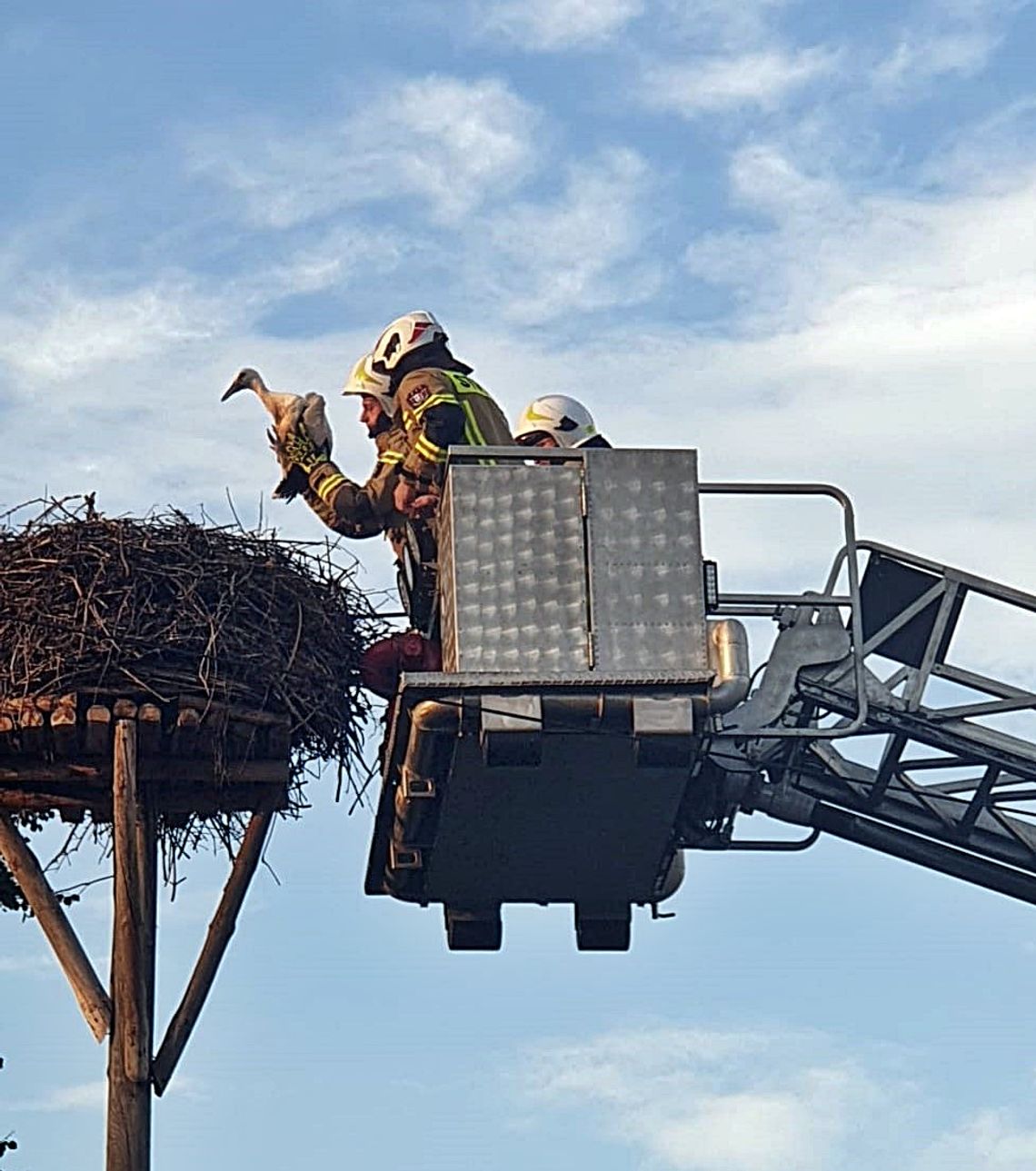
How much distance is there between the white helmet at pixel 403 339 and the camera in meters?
17.5

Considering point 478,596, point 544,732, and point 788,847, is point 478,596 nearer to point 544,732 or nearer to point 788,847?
point 544,732

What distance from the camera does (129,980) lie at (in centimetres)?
1497

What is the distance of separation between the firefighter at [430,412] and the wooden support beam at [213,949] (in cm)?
204

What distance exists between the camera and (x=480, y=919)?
17.4 metres

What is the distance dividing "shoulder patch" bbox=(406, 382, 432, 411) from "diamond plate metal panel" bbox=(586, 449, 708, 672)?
6.33 feet

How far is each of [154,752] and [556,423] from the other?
13.5 ft

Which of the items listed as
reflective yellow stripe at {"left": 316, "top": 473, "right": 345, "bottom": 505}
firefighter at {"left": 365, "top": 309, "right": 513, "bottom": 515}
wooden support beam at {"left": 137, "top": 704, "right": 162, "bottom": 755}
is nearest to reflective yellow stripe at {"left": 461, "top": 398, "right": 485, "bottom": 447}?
firefighter at {"left": 365, "top": 309, "right": 513, "bottom": 515}

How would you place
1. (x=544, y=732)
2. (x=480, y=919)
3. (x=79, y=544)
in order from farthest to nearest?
(x=480, y=919) < (x=79, y=544) < (x=544, y=732)

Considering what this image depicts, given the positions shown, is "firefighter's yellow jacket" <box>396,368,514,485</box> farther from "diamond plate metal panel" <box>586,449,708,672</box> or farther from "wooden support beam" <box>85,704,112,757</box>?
"wooden support beam" <box>85,704,112,757</box>

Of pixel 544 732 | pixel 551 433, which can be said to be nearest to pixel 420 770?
pixel 544 732

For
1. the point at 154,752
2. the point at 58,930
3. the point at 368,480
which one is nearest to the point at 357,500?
the point at 368,480

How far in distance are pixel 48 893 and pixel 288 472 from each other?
10.7ft

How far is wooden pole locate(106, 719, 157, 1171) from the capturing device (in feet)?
48.4

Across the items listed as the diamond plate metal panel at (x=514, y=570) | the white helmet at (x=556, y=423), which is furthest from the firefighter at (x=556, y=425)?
the diamond plate metal panel at (x=514, y=570)
